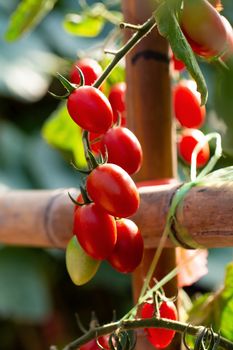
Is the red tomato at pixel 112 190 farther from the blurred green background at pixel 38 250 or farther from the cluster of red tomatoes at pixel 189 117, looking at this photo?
the blurred green background at pixel 38 250

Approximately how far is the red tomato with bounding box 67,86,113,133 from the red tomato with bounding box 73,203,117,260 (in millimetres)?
40

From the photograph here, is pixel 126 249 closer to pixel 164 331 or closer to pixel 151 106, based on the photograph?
pixel 164 331

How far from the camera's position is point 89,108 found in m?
0.38

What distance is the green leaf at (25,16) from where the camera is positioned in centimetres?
58

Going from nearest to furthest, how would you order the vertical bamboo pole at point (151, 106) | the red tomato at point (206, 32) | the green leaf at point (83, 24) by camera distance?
the red tomato at point (206, 32)
the vertical bamboo pole at point (151, 106)
the green leaf at point (83, 24)

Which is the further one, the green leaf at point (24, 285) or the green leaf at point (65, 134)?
the green leaf at point (24, 285)

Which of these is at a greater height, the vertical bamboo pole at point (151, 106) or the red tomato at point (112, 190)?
the red tomato at point (112, 190)

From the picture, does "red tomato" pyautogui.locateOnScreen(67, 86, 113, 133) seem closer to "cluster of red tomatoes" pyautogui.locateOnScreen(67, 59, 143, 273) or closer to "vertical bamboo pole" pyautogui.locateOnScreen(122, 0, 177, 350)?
"cluster of red tomatoes" pyautogui.locateOnScreen(67, 59, 143, 273)

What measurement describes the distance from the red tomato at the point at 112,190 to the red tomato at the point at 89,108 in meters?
0.02

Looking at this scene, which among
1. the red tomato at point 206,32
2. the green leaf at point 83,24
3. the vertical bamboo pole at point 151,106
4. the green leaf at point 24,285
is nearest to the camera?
the red tomato at point 206,32

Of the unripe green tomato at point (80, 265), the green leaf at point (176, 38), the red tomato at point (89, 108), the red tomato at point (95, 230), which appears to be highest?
the green leaf at point (176, 38)

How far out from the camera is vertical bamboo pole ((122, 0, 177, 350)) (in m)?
0.52

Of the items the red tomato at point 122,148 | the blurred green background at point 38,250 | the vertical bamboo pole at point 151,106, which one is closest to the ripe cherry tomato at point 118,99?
the vertical bamboo pole at point 151,106

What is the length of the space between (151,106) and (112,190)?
0.17 metres
